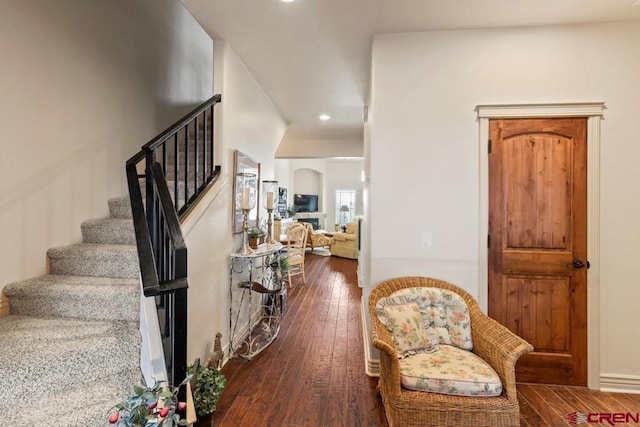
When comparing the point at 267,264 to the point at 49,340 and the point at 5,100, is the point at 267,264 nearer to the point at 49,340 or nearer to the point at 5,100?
the point at 49,340

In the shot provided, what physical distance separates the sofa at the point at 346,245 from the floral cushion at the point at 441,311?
5623 millimetres

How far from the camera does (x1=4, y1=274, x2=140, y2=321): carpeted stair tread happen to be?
6.49 feet

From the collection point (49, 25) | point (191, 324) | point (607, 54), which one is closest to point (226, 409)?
point (191, 324)

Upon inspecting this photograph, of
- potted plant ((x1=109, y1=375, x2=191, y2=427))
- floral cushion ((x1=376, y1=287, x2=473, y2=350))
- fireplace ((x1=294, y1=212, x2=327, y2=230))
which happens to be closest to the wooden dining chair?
floral cushion ((x1=376, y1=287, x2=473, y2=350))

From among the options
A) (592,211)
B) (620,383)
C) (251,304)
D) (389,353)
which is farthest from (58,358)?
(620,383)

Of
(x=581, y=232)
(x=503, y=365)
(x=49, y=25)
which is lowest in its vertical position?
(x=503, y=365)

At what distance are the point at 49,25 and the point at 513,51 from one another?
3.69 m

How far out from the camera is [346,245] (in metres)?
8.30

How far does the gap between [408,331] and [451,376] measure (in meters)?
0.37

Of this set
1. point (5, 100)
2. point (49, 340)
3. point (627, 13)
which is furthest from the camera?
point (627, 13)

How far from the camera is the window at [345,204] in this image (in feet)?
41.7

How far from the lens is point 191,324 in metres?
2.27

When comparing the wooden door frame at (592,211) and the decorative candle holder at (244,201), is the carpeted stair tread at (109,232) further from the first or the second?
the wooden door frame at (592,211)

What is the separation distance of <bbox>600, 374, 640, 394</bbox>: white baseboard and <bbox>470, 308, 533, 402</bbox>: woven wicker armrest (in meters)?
1.18
